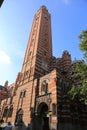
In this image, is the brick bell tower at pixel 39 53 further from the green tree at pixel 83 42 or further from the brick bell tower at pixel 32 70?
the green tree at pixel 83 42

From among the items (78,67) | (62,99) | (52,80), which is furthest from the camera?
(52,80)

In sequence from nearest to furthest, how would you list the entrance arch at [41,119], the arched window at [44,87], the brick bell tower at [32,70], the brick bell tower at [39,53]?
the entrance arch at [41,119] → the arched window at [44,87] → the brick bell tower at [32,70] → the brick bell tower at [39,53]

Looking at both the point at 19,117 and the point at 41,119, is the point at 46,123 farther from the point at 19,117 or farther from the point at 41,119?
the point at 19,117

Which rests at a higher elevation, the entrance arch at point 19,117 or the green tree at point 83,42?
the green tree at point 83,42

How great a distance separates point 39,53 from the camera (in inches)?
1096

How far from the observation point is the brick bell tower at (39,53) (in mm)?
25266

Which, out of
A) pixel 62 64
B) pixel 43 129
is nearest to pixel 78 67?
pixel 43 129

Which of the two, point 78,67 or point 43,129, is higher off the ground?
point 78,67

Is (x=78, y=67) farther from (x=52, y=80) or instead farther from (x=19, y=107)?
(x=19, y=107)

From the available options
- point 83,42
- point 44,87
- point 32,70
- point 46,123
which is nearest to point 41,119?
point 46,123

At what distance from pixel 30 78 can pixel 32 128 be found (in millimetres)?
9081

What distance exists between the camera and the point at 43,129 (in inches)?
711

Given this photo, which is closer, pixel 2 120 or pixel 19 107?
pixel 19 107

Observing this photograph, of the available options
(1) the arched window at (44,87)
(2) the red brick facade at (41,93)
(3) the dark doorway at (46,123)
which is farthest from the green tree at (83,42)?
(3) the dark doorway at (46,123)
